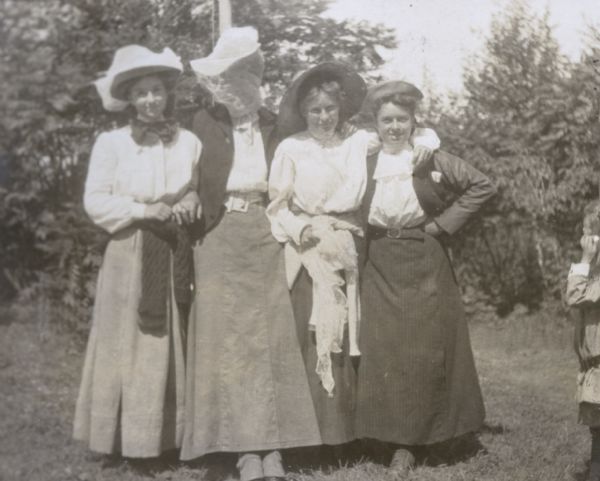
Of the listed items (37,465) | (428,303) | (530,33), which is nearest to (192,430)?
(37,465)

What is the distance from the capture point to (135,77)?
3352 millimetres

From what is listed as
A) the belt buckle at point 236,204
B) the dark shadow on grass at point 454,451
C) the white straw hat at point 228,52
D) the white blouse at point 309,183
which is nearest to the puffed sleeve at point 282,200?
the white blouse at point 309,183

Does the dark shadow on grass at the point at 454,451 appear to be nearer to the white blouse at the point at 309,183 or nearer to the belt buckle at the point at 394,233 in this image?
the belt buckle at the point at 394,233

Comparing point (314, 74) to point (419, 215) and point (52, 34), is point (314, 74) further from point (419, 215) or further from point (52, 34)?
point (52, 34)

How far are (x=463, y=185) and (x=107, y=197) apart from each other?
5.66 feet

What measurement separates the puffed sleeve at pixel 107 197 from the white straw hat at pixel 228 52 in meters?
0.55

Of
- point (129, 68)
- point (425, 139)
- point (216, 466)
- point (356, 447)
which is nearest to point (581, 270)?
point (425, 139)

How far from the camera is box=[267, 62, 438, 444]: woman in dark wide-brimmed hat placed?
349cm

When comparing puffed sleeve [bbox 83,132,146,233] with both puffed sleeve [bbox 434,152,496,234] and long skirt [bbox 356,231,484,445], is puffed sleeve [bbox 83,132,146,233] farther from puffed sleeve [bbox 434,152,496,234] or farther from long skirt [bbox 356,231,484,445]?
puffed sleeve [bbox 434,152,496,234]

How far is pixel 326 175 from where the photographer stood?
3520 mm

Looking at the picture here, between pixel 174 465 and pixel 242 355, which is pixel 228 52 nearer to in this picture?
pixel 242 355

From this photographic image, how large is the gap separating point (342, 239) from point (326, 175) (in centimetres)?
32

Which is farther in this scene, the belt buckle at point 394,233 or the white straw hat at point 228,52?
the belt buckle at point 394,233

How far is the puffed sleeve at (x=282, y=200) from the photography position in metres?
3.47
